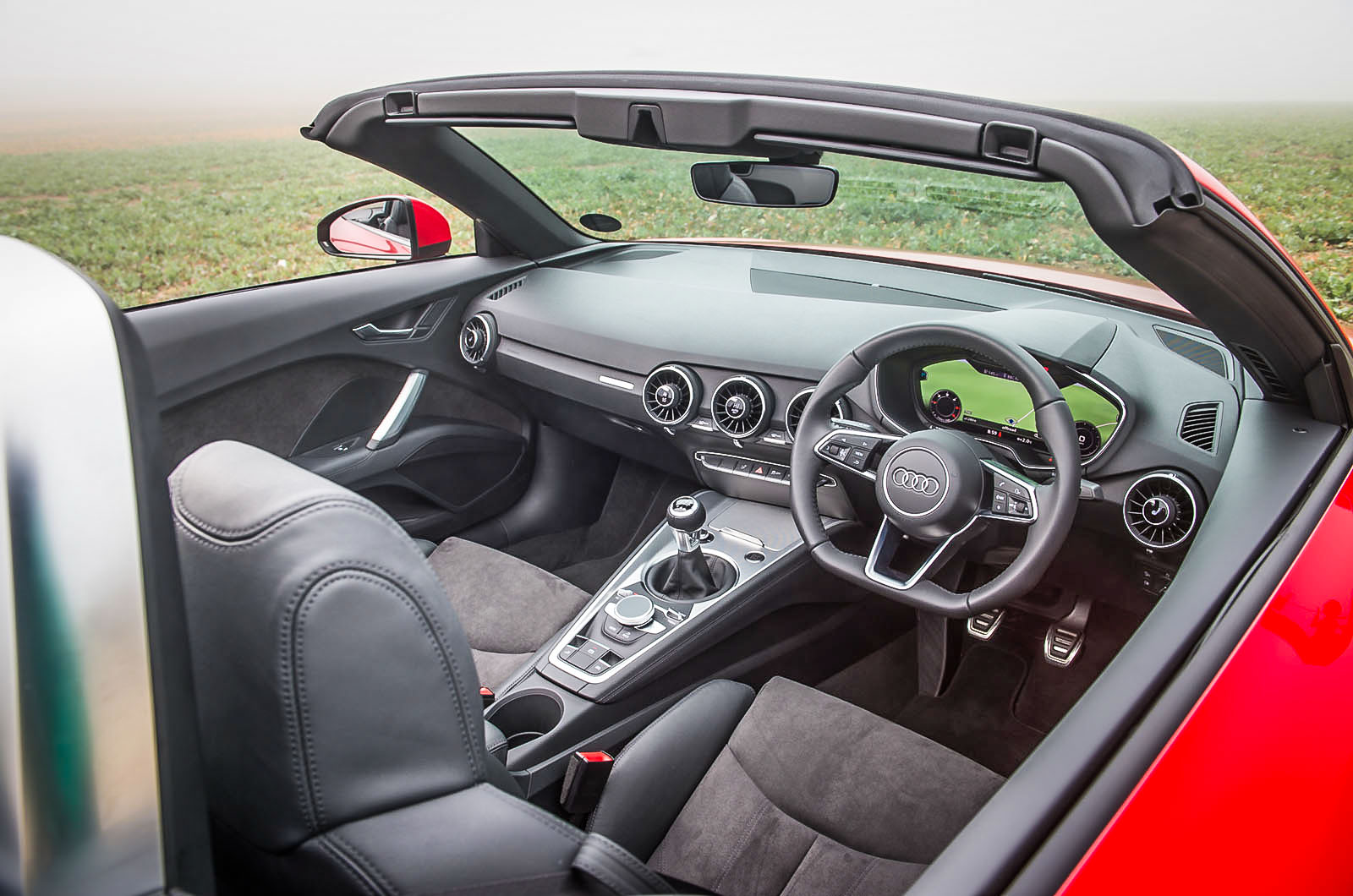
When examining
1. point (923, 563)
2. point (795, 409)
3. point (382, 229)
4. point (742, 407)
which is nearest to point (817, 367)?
point (795, 409)

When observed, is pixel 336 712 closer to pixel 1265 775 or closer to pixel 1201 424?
pixel 1265 775

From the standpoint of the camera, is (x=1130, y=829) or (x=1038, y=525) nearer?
(x=1130, y=829)

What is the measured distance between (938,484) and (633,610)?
85 centimetres

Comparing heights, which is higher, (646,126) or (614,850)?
(646,126)

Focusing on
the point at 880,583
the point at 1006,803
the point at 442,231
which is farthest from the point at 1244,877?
the point at 442,231

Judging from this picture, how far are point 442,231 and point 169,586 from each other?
2337 millimetres

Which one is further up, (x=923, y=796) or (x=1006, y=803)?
(x=1006, y=803)

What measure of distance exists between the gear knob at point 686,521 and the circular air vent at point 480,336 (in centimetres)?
99

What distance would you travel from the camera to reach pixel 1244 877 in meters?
1.12

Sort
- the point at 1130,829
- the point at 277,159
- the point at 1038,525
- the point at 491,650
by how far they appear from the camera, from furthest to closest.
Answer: the point at 277,159, the point at 491,650, the point at 1038,525, the point at 1130,829

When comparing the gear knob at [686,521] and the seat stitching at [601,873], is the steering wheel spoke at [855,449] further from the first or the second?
the seat stitching at [601,873]

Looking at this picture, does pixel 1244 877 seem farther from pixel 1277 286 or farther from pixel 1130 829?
pixel 1277 286

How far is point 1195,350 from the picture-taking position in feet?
6.88

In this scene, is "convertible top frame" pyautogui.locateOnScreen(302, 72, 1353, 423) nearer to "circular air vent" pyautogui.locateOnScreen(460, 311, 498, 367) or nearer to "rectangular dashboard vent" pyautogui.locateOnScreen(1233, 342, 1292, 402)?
"rectangular dashboard vent" pyautogui.locateOnScreen(1233, 342, 1292, 402)
